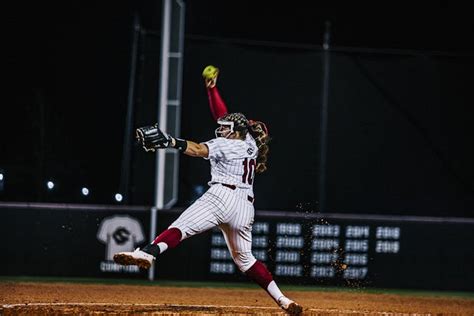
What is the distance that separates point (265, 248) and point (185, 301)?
85.6 inches

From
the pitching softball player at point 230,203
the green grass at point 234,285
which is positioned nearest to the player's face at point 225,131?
the pitching softball player at point 230,203

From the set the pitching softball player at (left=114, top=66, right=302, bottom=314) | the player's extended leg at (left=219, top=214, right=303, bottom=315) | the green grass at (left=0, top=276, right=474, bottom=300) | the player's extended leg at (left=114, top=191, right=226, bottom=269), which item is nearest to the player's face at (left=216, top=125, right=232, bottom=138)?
the pitching softball player at (left=114, top=66, right=302, bottom=314)

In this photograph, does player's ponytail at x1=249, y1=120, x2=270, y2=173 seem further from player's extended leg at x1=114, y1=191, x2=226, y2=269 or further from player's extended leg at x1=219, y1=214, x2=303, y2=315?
player's extended leg at x1=114, y1=191, x2=226, y2=269

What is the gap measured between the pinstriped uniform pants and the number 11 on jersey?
0.33 ft

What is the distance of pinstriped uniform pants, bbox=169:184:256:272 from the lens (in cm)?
841

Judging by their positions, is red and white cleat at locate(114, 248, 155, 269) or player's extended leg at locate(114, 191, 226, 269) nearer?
red and white cleat at locate(114, 248, 155, 269)

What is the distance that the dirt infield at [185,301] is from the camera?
8.86 m

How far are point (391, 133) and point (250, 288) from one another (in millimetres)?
3869

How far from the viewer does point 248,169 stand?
341 inches

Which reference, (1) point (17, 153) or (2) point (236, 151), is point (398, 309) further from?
(1) point (17, 153)

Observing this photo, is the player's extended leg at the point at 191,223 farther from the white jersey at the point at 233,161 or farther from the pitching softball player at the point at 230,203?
the white jersey at the point at 233,161

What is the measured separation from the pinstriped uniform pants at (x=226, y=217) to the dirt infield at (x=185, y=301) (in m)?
0.64

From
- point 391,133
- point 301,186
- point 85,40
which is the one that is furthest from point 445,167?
point 85,40

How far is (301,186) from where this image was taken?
48.4 ft
